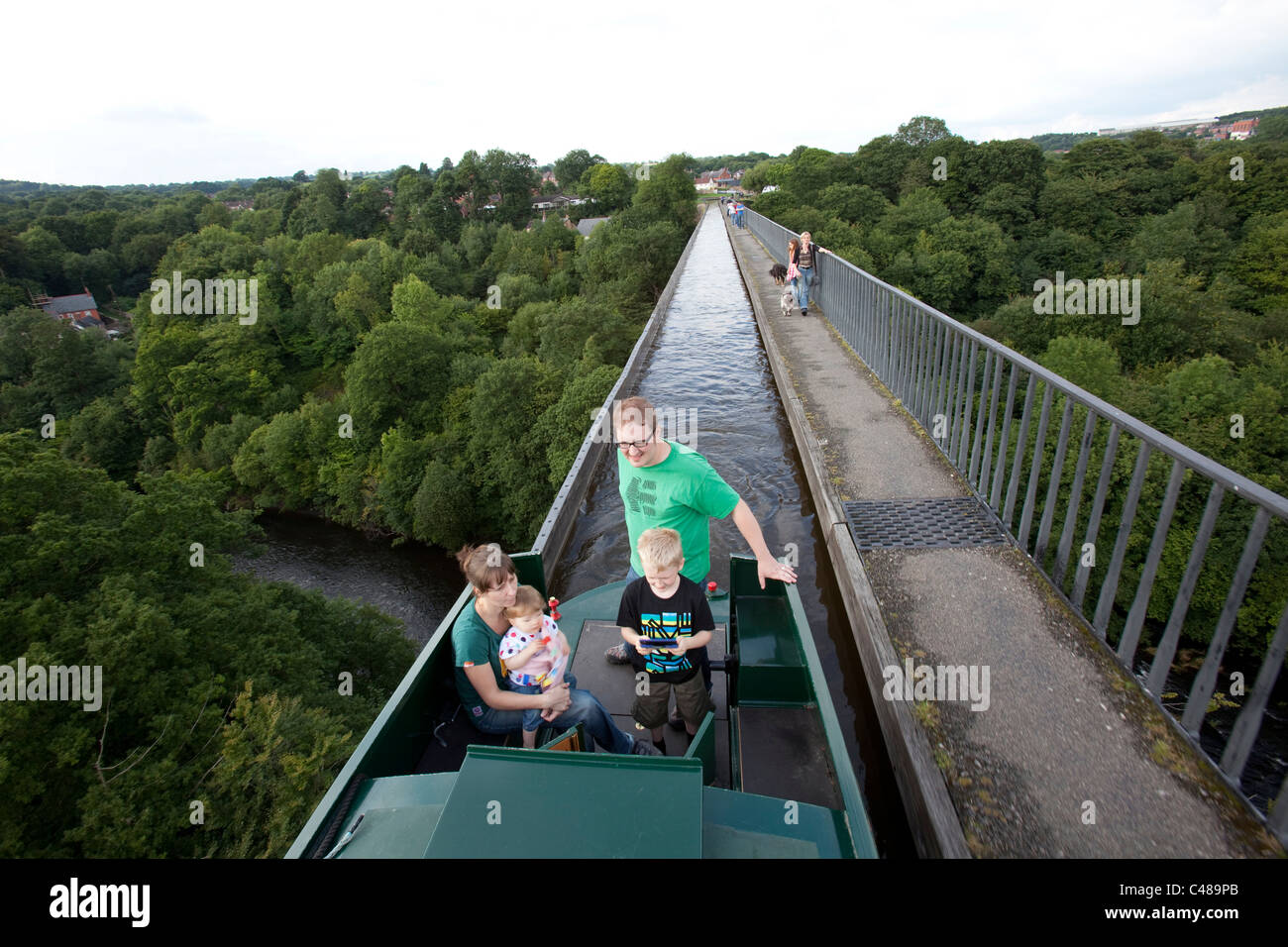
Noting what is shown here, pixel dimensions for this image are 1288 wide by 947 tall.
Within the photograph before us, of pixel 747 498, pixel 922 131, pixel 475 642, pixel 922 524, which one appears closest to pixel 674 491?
pixel 475 642

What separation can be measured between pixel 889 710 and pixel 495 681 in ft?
7.81

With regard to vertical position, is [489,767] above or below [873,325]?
below

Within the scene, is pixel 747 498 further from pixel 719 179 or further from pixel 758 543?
pixel 719 179

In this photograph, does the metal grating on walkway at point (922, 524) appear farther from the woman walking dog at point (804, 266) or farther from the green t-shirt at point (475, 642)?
the woman walking dog at point (804, 266)

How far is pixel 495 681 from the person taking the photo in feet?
11.1

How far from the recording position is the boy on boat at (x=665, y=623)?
311 centimetres

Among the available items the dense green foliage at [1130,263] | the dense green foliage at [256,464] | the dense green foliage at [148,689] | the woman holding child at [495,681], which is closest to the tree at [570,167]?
the dense green foliage at [256,464]

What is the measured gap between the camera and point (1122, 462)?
15922mm

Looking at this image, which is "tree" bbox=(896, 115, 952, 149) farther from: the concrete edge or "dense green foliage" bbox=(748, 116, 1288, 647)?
the concrete edge

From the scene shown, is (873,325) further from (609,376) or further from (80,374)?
(80,374)

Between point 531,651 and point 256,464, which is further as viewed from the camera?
point 256,464
